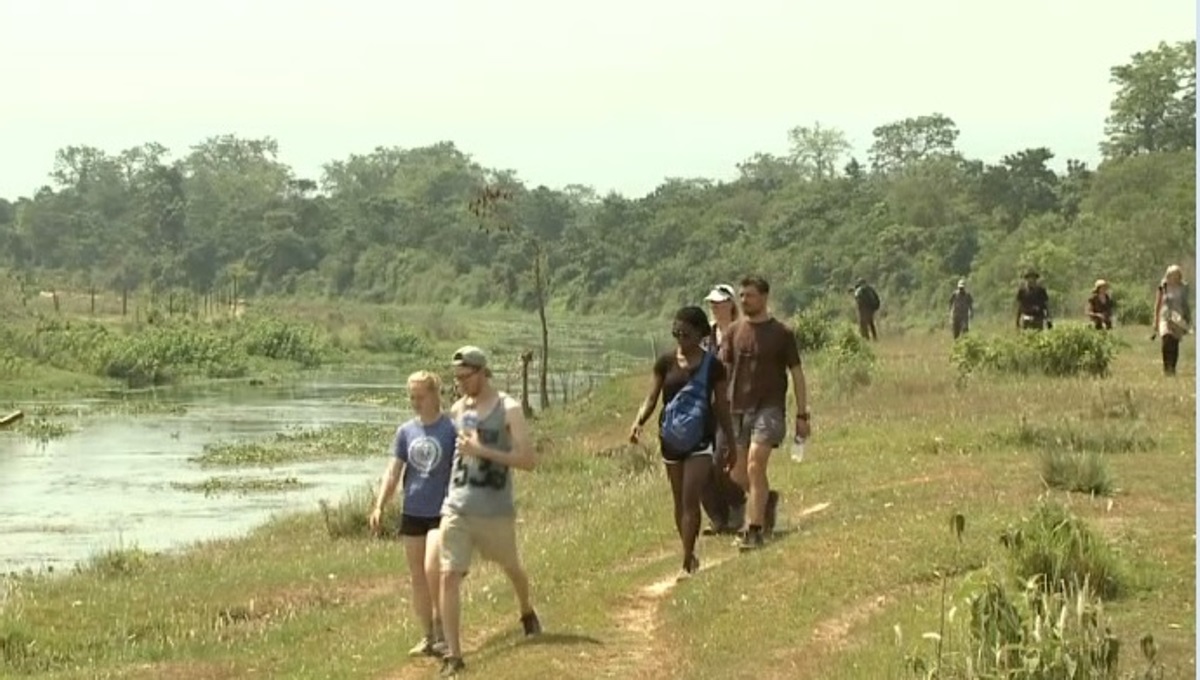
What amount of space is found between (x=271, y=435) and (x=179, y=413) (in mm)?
5993

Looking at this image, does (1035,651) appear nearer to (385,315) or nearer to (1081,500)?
(1081,500)

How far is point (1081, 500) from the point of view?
12.5m

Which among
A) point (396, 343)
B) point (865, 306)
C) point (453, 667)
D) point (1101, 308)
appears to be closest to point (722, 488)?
point (453, 667)

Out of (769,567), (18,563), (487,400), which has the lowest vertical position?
(18,563)

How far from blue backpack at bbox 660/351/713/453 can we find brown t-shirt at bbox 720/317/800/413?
1.98 ft

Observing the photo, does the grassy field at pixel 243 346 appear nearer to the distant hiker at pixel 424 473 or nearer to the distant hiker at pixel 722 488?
the distant hiker at pixel 722 488

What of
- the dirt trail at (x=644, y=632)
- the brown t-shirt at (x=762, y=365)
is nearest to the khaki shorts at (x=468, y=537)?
the dirt trail at (x=644, y=632)

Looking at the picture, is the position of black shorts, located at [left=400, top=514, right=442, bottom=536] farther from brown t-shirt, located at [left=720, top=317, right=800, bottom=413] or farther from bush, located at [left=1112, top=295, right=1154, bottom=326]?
bush, located at [left=1112, top=295, right=1154, bottom=326]

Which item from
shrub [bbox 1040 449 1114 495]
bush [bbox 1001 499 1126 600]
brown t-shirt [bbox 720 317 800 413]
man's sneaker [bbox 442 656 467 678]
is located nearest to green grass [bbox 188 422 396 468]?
shrub [bbox 1040 449 1114 495]

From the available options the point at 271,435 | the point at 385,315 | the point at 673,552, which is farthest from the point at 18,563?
the point at 385,315

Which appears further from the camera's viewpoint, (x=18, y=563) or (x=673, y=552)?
(x=18, y=563)

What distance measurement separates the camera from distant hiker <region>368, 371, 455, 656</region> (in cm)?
996

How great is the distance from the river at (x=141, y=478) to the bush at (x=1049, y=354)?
336 inches

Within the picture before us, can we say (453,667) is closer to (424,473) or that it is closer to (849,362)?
(424,473)
